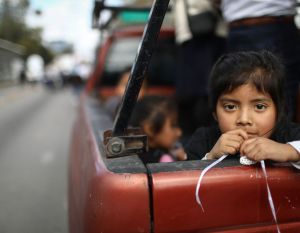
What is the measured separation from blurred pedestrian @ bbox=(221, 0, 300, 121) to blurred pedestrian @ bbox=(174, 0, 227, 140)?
18.6 inches

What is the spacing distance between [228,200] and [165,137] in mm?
1355

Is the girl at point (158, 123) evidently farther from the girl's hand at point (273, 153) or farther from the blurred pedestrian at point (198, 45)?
the girl's hand at point (273, 153)

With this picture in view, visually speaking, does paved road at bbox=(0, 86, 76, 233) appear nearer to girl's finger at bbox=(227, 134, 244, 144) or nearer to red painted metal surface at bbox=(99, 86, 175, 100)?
red painted metal surface at bbox=(99, 86, 175, 100)

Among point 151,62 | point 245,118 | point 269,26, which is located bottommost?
point 245,118

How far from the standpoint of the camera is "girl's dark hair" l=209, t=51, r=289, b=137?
135cm

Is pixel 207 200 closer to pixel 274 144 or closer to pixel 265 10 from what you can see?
pixel 274 144

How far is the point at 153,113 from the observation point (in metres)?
2.28

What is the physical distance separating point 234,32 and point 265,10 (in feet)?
0.80

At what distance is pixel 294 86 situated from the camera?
6.21 ft

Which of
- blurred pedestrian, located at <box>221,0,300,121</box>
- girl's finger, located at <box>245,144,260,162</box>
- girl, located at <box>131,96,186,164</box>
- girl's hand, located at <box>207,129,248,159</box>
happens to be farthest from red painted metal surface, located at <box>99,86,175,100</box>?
girl's finger, located at <box>245,144,260,162</box>

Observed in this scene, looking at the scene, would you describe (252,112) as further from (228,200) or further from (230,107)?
(228,200)

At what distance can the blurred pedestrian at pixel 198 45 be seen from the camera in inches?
100

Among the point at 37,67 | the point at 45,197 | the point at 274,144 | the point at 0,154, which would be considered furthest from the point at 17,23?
the point at 37,67

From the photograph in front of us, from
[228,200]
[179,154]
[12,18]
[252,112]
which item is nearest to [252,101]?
[252,112]
